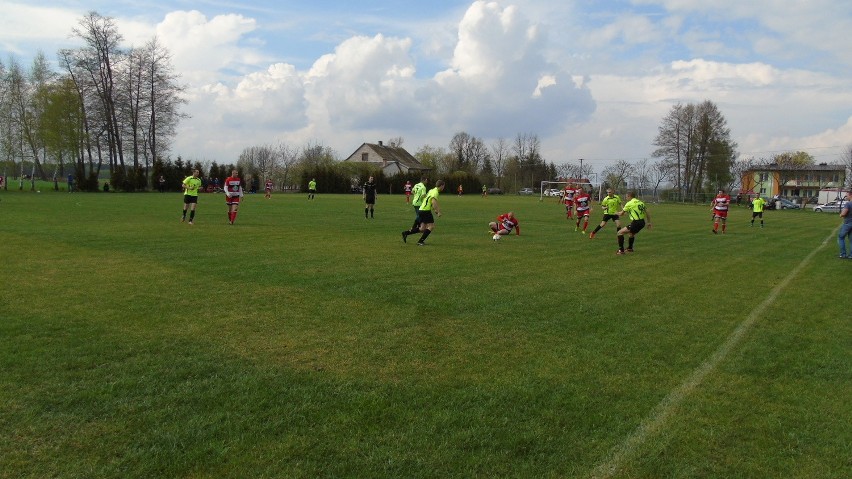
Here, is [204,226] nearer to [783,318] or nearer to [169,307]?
[169,307]

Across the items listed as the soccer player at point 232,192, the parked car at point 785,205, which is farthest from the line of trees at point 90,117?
the parked car at point 785,205

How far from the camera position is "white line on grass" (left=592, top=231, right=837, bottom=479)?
3.42 metres

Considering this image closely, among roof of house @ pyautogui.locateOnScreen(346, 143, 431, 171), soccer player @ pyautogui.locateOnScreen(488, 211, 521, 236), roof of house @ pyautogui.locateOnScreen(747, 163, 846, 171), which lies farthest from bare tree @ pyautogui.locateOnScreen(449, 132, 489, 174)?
soccer player @ pyautogui.locateOnScreen(488, 211, 521, 236)

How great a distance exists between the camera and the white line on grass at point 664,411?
11.2ft

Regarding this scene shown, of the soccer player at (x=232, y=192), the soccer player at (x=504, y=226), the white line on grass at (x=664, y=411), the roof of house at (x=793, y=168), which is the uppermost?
the roof of house at (x=793, y=168)

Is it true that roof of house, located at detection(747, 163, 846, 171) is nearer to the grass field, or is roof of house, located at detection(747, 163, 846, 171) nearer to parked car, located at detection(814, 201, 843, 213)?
parked car, located at detection(814, 201, 843, 213)

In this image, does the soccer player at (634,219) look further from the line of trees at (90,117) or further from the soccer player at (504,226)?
the line of trees at (90,117)

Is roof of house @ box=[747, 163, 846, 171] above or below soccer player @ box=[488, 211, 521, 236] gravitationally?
above

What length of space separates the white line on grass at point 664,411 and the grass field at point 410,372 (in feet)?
0.08

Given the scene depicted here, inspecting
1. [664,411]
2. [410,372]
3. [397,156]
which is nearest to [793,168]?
[397,156]

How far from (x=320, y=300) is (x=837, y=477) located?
222 inches

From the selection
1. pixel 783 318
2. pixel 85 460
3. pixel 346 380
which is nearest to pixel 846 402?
pixel 783 318

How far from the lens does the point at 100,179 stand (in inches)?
2050

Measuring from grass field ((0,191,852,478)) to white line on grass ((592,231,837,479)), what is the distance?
0.08 ft
